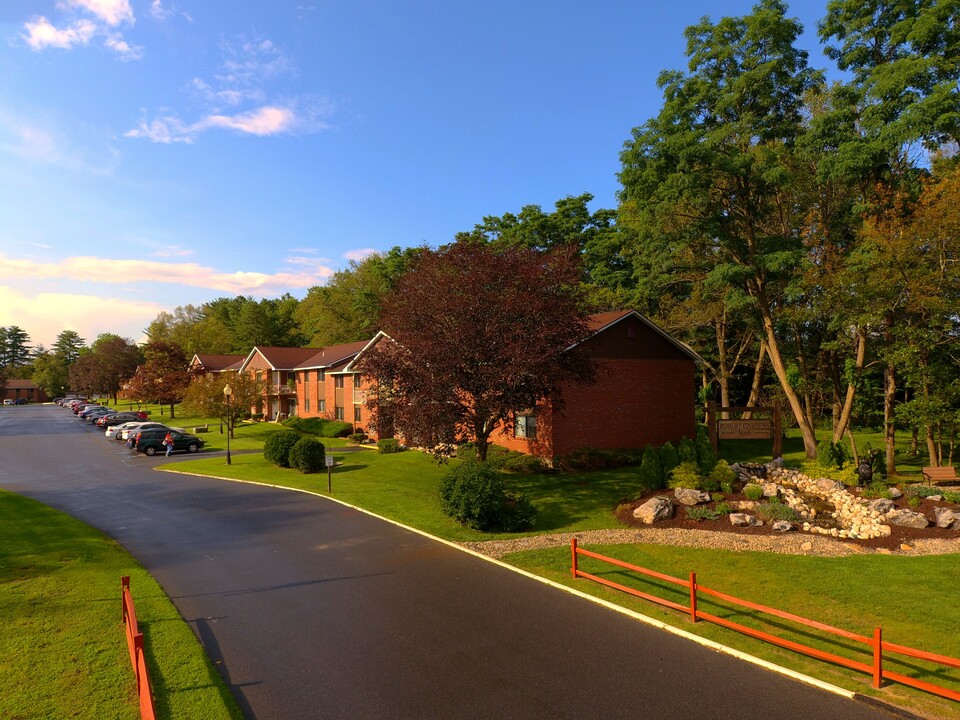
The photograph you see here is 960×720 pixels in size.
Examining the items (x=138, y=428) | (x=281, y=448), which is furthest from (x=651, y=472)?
(x=138, y=428)

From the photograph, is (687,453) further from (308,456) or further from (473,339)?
(308,456)

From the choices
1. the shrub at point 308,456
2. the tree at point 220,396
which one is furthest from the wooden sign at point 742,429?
the tree at point 220,396

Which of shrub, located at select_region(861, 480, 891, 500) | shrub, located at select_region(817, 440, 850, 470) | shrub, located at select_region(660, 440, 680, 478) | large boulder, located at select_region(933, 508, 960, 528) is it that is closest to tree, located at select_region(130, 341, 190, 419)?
shrub, located at select_region(660, 440, 680, 478)

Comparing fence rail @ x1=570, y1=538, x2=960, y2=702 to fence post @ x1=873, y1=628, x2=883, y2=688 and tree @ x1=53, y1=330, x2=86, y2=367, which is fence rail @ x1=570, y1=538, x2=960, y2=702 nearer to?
fence post @ x1=873, y1=628, x2=883, y2=688

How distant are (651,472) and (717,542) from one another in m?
5.00

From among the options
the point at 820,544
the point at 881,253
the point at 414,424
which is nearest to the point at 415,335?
the point at 414,424

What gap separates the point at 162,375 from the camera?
58.9 metres

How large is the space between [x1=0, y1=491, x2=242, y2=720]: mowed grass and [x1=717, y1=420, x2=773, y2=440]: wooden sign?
19.4 metres

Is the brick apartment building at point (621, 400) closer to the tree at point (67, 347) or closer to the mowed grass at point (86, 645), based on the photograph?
the mowed grass at point (86, 645)

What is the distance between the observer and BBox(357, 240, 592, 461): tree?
1850 centimetres

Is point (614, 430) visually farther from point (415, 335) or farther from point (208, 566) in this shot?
point (208, 566)

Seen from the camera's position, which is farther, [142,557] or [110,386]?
[110,386]

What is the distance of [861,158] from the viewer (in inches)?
834

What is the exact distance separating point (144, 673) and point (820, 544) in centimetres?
1440
